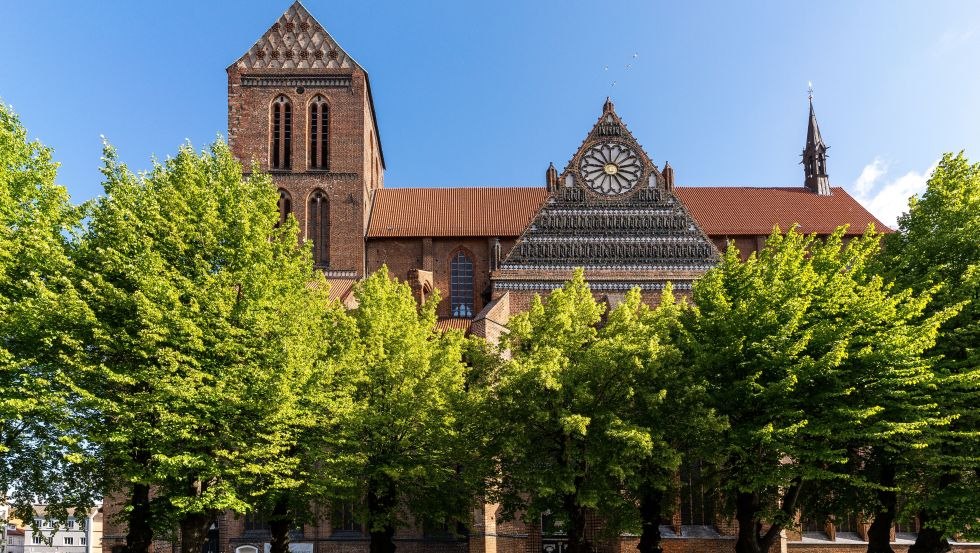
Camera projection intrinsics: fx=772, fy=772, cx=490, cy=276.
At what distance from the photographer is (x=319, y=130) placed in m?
42.8

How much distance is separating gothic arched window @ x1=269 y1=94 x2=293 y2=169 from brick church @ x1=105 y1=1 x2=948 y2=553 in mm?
78

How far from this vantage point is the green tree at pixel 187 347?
18.4 metres

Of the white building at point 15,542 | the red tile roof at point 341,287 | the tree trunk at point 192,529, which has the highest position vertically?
the red tile roof at point 341,287

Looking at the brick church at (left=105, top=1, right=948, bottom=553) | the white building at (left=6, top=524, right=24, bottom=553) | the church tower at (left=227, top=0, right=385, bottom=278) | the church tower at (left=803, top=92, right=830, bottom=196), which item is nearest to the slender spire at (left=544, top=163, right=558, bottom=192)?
the brick church at (left=105, top=1, right=948, bottom=553)

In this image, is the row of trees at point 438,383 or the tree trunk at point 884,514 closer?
the row of trees at point 438,383

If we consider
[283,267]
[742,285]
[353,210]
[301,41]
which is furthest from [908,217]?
[301,41]

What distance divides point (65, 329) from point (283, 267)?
18.0 feet

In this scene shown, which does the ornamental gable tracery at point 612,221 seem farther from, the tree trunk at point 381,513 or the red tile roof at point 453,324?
the tree trunk at point 381,513

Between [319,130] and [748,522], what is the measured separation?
30.9 meters

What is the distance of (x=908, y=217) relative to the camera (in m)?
24.1

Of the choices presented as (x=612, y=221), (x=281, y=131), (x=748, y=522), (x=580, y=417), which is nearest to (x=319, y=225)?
(x=281, y=131)

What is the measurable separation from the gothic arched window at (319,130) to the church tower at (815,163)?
102 feet

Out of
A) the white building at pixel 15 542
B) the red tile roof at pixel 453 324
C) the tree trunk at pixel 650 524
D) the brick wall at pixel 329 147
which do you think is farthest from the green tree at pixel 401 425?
the white building at pixel 15 542

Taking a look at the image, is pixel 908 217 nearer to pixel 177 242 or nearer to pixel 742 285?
pixel 742 285
